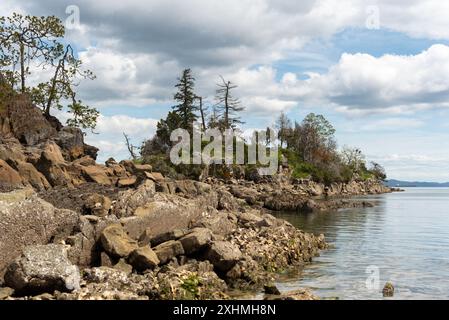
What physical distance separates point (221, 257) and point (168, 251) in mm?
2110

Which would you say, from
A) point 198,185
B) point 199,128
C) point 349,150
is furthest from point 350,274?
point 349,150

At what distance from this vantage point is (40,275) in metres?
15.1

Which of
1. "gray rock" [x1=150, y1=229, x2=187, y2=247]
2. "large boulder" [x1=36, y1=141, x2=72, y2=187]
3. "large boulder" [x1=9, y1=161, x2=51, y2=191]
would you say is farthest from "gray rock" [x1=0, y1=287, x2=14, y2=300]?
"large boulder" [x1=36, y1=141, x2=72, y2=187]

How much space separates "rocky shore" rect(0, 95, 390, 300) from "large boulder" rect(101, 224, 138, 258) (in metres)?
0.04

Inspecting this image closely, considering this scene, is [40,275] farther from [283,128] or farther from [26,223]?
[283,128]

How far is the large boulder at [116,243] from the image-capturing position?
1914cm

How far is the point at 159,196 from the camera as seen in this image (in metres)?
26.1

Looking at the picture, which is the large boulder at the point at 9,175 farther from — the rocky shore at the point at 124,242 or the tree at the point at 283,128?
the tree at the point at 283,128

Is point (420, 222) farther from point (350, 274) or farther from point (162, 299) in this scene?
point (162, 299)

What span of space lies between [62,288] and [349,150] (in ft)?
526

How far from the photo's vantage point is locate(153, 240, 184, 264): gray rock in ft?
64.7

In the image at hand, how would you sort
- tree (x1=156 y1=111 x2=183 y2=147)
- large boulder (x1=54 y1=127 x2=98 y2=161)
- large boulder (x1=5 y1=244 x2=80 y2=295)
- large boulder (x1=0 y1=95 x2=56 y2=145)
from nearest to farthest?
large boulder (x1=5 y1=244 x2=80 y2=295)
large boulder (x1=0 y1=95 x2=56 y2=145)
large boulder (x1=54 y1=127 x2=98 y2=161)
tree (x1=156 y1=111 x2=183 y2=147)

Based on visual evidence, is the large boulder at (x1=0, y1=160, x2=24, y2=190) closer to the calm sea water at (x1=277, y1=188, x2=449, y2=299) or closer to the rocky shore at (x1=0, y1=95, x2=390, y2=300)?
the rocky shore at (x1=0, y1=95, x2=390, y2=300)

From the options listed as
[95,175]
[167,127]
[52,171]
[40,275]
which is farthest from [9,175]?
[167,127]
